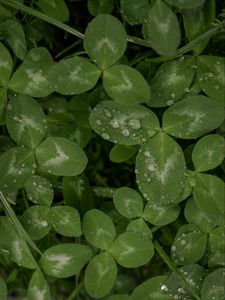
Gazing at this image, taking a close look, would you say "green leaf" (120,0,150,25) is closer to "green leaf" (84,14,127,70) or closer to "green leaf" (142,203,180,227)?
"green leaf" (84,14,127,70)

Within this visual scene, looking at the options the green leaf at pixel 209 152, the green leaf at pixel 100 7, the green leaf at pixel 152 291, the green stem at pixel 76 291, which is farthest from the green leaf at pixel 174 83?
the green stem at pixel 76 291

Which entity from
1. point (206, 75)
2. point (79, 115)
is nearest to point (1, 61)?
point (79, 115)

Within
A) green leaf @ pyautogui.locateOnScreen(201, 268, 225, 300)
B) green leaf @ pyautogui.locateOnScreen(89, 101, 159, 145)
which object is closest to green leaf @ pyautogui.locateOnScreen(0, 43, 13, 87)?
green leaf @ pyautogui.locateOnScreen(89, 101, 159, 145)

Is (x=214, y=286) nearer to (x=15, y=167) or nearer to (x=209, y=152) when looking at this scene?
(x=209, y=152)

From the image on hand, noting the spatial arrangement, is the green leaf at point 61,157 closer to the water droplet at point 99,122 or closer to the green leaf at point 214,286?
the water droplet at point 99,122

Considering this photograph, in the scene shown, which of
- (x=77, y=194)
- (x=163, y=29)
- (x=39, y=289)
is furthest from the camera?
(x=77, y=194)

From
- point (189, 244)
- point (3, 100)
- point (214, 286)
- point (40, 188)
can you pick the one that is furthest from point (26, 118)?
point (214, 286)
